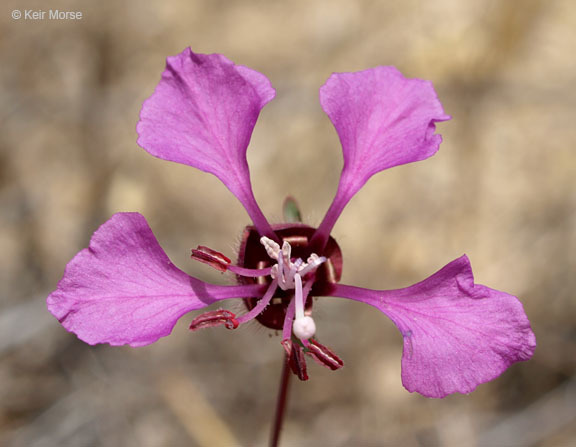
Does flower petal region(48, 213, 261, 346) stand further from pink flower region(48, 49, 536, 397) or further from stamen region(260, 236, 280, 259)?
stamen region(260, 236, 280, 259)

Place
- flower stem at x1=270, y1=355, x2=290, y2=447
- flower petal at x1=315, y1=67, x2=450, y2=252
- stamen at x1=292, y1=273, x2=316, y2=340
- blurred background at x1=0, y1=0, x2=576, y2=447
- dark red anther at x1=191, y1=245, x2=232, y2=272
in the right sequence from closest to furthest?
1. stamen at x1=292, y1=273, x2=316, y2=340
2. dark red anther at x1=191, y1=245, x2=232, y2=272
3. flower petal at x1=315, y1=67, x2=450, y2=252
4. flower stem at x1=270, y1=355, x2=290, y2=447
5. blurred background at x1=0, y1=0, x2=576, y2=447

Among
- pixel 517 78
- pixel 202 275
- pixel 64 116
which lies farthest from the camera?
pixel 517 78

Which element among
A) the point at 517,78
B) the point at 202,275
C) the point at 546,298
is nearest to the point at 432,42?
the point at 517,78

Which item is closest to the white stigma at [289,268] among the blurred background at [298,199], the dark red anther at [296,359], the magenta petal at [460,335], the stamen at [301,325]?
the stamen at [301,325]

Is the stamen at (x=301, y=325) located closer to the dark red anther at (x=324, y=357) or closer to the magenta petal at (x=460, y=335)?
the dark red anther at (x=324, y=357)

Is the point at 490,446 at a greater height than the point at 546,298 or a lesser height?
lesser

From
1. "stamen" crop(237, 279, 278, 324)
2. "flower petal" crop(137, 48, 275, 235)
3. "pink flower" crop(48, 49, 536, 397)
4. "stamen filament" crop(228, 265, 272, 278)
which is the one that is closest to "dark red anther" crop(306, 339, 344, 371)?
"pink flower" crop(48, 49, 536, 397)

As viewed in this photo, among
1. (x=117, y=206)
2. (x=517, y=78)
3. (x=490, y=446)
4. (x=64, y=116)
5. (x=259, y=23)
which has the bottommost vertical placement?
(x=490, y=446)

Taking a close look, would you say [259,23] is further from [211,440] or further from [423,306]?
[423,306]
